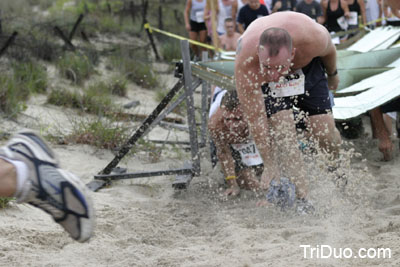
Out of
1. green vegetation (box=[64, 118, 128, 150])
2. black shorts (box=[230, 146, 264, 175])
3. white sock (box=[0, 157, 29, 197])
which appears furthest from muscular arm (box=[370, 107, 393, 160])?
white sock (box=[0, 157, 29, 197])

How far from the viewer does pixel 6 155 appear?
95.3 inches

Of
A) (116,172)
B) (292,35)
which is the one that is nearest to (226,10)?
(116,172)

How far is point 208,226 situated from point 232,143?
3.04 feet

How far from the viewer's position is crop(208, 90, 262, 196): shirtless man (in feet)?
14.0

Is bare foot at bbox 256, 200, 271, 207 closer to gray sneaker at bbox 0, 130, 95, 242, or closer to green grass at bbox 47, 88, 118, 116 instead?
gray sneaker at bbox 0, 130, 95, 242

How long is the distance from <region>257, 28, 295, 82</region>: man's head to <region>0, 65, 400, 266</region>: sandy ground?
2.68 feet

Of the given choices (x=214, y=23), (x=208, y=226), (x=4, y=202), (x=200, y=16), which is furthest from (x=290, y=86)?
(x=200, y=16)

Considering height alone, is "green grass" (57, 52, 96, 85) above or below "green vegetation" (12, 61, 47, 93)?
below

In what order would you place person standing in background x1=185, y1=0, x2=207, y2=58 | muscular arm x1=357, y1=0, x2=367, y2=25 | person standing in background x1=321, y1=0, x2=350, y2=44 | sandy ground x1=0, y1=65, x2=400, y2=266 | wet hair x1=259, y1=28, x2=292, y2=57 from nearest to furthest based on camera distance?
sandy ground x1=0, y1=65, x2=400, y2=266, wet hair x1=259, y1=28, x2=292, y2=57, person standing in background x1=321, y1=0, x2=350, y2=44, muscular arm x1=357, y1=0, x2=367, y2=25, person standing in background x1=185, y1=0, x2=207, y2=58

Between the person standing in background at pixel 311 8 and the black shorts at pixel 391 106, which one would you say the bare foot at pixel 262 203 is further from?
the person standing in background at pixel 311 8

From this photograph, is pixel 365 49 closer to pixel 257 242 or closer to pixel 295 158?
pixel 295 158

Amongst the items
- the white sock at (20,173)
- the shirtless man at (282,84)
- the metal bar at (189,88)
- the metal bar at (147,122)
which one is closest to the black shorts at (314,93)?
the shirtless man at (282,84)

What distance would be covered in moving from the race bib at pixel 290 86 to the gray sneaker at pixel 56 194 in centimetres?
184

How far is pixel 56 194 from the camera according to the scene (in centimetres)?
238
